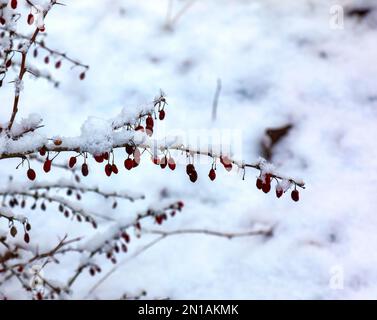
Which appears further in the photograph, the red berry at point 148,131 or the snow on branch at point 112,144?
the red berry at point 148,131

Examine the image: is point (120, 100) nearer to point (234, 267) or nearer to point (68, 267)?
point (68, 267)

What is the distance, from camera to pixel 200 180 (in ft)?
11.5

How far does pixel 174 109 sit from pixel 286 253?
1728 millimetres

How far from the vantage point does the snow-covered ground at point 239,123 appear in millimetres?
2846

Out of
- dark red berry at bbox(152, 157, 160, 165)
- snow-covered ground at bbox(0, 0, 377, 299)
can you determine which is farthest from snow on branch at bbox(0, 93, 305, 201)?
snow-covered ground at bbox(0, 0, 377, 299)

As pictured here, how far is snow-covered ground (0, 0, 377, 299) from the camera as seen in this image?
2.85 m

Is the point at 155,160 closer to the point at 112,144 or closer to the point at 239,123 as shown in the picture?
the point at 112,144

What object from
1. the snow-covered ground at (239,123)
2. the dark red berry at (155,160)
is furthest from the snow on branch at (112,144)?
the snow-covered ground at (239,123)

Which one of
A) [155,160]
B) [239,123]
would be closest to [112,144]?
[155,160]

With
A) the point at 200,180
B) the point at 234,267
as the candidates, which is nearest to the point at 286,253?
the point at 234,267

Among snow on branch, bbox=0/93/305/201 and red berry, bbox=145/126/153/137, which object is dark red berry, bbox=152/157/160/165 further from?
red berry, bbox=145/126/153/137

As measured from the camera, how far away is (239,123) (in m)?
3.90

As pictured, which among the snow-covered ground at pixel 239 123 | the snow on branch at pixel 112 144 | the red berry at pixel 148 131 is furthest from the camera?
the snow-covered ground at pixel 239 123

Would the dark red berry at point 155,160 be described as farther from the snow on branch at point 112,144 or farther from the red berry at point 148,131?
the red berry at point 148,131
